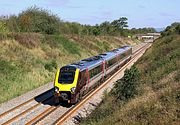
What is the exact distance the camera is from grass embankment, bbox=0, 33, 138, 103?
28.4 m

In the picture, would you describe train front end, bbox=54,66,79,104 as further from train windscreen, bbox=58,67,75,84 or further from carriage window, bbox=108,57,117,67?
carriage window, bbox=108,57,117,67

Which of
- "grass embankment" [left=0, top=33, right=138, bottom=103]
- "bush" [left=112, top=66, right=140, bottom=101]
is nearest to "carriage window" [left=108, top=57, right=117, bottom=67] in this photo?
"grass embankment" [left=0, top=33, right=138, bottom=103]

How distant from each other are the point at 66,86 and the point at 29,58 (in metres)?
16.1

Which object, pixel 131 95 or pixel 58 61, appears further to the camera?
pixel 58 61

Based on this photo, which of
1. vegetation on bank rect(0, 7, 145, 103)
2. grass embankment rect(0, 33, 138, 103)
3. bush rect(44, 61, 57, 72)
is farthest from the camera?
bush rect(44, 61, 57, 72)

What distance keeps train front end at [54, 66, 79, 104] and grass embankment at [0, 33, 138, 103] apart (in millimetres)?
4717

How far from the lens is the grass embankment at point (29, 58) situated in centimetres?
2840

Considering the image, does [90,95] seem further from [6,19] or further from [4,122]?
[6,19]

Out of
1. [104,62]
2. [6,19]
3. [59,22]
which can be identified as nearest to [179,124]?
[104,62]

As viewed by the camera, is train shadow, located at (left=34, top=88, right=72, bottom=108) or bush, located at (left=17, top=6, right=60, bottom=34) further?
bush, located at (left=17, top=6, right=60, bottom=34)

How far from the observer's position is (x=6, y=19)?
5425cm

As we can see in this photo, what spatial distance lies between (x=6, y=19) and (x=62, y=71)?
113ft

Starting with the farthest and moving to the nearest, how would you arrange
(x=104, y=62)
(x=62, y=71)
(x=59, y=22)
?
(x=59, y=22) → (x=104, y=62) → (x=62, y=71)

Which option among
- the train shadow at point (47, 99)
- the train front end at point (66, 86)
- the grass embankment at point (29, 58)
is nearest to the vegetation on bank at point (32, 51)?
the grass embankment at point (29, 58)
